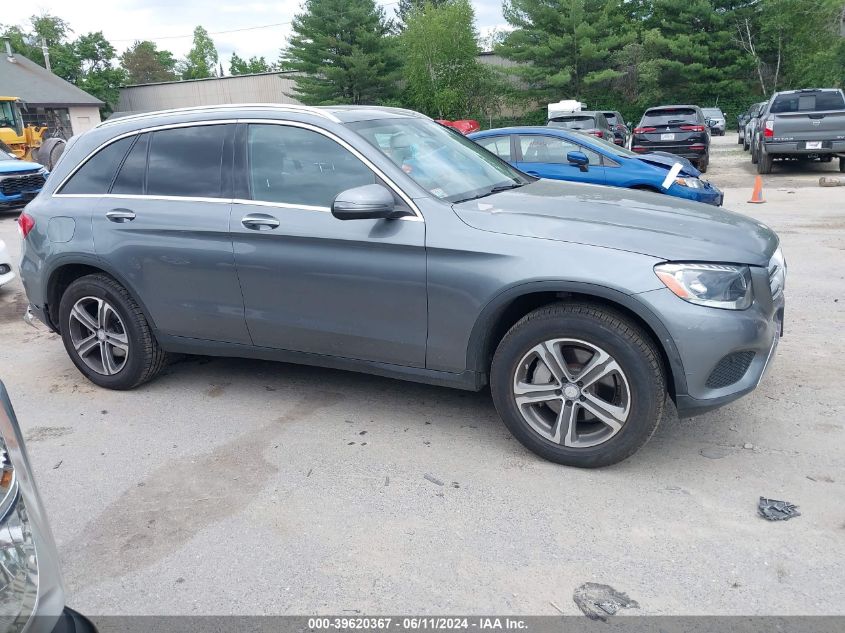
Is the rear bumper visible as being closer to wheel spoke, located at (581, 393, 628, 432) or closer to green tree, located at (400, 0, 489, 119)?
wheel spoke, located at (581, 393, 628, 432)

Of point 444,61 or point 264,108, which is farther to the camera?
point 444,61

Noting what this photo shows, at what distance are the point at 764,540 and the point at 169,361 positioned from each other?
379 cm

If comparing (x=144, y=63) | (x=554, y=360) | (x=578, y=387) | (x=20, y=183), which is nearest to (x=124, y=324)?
(x=554, y=360)

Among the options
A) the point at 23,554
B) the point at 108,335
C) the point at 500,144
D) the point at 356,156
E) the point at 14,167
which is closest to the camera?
the point at 23,554

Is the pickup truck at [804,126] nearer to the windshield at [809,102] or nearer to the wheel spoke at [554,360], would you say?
the windshield at [809,102]

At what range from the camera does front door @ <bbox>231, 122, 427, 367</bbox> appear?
375 centimetres

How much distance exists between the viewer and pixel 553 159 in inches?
392

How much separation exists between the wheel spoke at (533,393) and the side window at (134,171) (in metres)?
2.74

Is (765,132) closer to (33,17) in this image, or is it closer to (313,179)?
(313,179)

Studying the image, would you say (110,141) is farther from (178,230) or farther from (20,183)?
(20,183)

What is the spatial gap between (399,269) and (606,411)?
126cm

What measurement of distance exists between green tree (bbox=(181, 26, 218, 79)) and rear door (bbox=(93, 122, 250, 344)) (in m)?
111

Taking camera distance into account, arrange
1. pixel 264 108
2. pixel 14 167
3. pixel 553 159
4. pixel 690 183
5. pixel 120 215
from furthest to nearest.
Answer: pixel 14 167 → pixel 553 159 → pixel 690 183 → pixel 120 215 → pixel 264 108

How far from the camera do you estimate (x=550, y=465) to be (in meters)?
3.64
